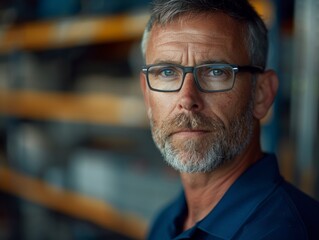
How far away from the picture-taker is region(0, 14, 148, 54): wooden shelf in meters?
2.22

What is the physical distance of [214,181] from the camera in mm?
1174

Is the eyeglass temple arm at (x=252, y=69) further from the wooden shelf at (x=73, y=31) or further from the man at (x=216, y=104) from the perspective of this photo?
the wooden shelf at (x=73, y=31)

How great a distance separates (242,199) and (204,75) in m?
0.28

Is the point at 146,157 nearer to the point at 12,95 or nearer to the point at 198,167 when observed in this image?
the point at 12,95

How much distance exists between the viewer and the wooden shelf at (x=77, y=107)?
2.39 metres

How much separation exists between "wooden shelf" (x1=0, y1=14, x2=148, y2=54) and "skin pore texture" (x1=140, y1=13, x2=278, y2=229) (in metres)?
1.02

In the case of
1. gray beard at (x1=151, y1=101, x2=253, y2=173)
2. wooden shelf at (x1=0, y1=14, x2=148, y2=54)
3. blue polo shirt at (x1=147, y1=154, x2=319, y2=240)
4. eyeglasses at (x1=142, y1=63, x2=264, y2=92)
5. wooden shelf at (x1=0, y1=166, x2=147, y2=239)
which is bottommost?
wooden shelf at (x1=0, y1=166, x2=147, y2=239)

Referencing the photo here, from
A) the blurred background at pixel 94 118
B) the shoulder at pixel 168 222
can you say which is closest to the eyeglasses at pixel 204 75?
the shoulder at pixel 168 222

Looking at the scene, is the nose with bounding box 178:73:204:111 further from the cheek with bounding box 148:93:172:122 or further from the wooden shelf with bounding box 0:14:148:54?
the wooden shelf with bounding box 0:14:148:54

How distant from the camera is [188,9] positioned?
1.09 metres

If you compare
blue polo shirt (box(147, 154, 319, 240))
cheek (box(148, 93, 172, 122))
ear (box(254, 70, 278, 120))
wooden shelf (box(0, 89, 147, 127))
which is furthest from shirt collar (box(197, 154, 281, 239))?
wooden shelf (box(0, 89, 147, 127))

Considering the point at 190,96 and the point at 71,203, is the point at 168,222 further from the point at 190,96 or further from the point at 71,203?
the point at 71,203

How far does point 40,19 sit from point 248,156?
2239 millimetres

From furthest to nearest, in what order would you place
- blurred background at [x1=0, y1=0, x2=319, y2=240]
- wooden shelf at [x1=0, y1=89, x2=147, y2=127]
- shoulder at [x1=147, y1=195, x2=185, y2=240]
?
wooden shelf at [x1=0, y1=89, x2=147, y2=127] < blurred background at [x1=0, y1=0, x2=319, y2=240] < shoulder at [x1=147, y1=195, x2=185, y2=240]
